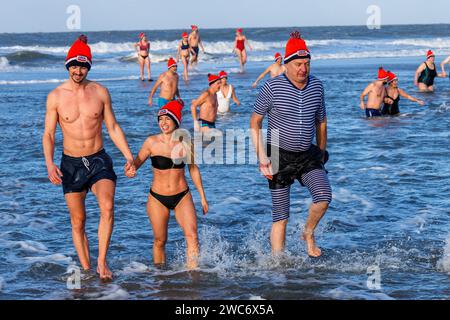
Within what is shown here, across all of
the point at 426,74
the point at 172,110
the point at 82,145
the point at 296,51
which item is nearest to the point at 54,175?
the point at 82,145

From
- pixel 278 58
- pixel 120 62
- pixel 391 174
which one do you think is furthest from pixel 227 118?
pixel 120 62

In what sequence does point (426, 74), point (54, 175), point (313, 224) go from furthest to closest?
point (426, 74) → point (313, 224) → point (54, 175)

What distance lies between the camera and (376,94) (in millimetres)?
17469

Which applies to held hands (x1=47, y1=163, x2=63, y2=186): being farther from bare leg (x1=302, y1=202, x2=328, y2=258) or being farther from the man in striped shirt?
bare leg (x1=302, y1=202, x2=328, y2=258)

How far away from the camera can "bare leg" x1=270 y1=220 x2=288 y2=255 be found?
7547 millimetres

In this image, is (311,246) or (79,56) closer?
(79,56)

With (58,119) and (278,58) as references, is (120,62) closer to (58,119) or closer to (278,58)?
(278,58)

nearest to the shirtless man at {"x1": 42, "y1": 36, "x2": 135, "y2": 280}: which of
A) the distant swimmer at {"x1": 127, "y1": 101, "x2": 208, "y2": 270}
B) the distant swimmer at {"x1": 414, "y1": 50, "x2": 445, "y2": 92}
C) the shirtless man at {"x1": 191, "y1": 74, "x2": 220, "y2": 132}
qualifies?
the distant swimmer at {"x1": 127, "y1": 101, "x2": 208, "y2": 270}

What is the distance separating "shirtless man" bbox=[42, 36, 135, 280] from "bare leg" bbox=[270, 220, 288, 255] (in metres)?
1.61

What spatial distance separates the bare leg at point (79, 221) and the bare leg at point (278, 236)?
1.81m

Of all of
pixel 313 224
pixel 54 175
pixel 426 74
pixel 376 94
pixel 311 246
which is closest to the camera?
pixel 54 175

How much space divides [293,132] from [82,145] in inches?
76.9

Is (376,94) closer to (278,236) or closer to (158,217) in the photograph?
(278,236)

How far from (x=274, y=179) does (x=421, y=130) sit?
9.37 m
